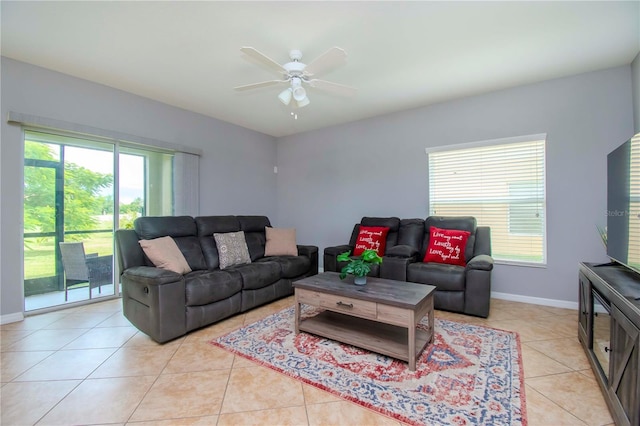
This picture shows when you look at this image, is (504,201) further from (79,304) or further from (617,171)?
(79,304)

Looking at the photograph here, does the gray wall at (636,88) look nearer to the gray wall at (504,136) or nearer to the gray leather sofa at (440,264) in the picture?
the gray wall at (504,136)

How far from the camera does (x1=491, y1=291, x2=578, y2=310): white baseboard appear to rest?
10.6ft

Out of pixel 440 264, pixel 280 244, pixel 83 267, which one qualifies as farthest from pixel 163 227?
pixel 440 264

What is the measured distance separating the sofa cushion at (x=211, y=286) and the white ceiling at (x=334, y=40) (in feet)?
6.97

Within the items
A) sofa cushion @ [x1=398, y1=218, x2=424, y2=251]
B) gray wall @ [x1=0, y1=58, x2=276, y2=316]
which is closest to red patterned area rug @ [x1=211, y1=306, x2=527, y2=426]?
sofa cushion @ [x1=398, y1=218, x2=424, y2=251]

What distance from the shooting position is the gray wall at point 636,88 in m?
2.78

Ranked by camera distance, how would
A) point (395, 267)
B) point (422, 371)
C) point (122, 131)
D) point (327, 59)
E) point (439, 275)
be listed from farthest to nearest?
1. point (122, 131)
2. point (395, 267)
3. point (439, 275)
4. point (327, 59)
5. point (422, 371)

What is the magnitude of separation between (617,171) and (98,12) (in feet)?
13.0

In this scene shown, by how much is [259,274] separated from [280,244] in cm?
89

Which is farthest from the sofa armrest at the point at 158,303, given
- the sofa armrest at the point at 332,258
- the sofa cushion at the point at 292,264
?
the sofa armrest at the point at 332,258

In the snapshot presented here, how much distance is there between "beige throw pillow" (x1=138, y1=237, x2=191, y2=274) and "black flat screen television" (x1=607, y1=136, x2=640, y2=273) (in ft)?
11.7

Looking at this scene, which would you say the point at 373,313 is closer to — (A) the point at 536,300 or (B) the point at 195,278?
(B) the point at 195,278

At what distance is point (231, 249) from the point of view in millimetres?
3658

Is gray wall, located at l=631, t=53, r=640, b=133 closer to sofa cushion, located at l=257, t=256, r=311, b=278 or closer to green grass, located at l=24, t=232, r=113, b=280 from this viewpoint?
sofa cushion, located at l=257, t=256, r=311, b=278
